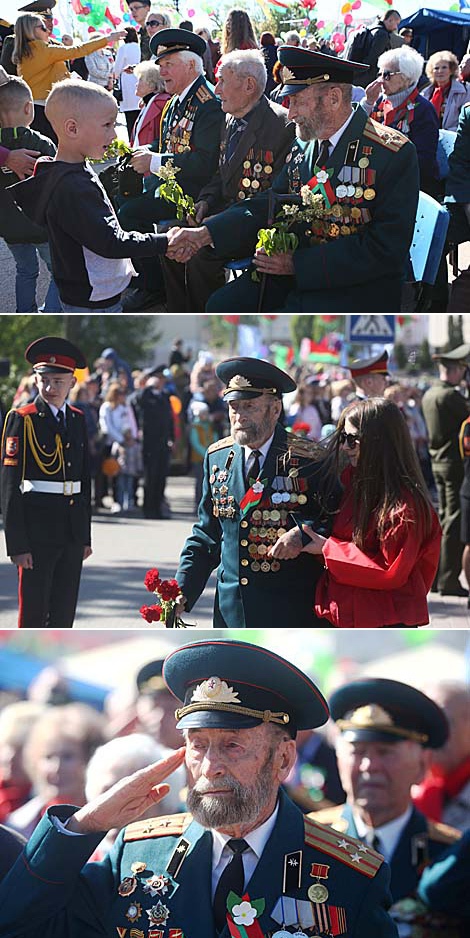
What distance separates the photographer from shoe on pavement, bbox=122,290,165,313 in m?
6.12

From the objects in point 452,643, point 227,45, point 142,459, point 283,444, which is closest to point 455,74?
point 227,45

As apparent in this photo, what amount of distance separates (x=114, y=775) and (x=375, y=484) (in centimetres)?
135

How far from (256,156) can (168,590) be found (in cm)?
263

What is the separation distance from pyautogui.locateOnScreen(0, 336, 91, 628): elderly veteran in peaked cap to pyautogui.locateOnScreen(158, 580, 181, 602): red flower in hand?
61.8 inches

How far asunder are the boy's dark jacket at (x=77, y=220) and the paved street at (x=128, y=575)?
1.76 m

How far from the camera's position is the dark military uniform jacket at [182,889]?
292cm

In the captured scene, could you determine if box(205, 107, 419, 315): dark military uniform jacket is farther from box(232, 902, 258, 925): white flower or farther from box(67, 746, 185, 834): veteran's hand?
box(232, 902, 258, 925): white flower

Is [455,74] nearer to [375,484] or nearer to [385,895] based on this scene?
[375,484]

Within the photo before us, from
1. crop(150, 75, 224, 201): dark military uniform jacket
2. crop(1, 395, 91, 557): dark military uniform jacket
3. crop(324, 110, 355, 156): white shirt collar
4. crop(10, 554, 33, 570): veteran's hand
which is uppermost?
crop(324, 110, 355, 156): white shirt collar

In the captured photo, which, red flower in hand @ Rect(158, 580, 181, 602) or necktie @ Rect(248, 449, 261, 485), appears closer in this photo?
red flower in hand @ Rect(158, 580, 181, 602)

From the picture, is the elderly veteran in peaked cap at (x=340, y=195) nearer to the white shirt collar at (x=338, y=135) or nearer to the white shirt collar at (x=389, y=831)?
the white shirt collar at (x=338, y=135)

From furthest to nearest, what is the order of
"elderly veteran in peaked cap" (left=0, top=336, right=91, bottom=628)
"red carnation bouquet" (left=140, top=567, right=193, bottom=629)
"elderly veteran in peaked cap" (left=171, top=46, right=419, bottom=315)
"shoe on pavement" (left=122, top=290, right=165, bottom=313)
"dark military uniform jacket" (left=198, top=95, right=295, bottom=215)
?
1. "shoe on pavement" (left=122, top=290, right=165, bottom=313)
2. "dark military uniform jacket" (left=198, top=95, right=295, bottom=215)
3. "elderly veteran in peaked cap" (left=0, top=336, right=91, bottom=628)
4. "elderly veteran in peaked cap" (left=171, top=46, right=419, bottom=315)
5. "red carnation bouquet" (left=140, top=567, right=193, bottom=629)

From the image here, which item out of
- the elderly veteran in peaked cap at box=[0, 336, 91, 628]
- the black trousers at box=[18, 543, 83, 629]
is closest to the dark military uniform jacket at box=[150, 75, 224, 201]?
the elderly veteran in peaked cap at box=[0, 336, 91, 628]

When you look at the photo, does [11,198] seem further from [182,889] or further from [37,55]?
[182,889]
